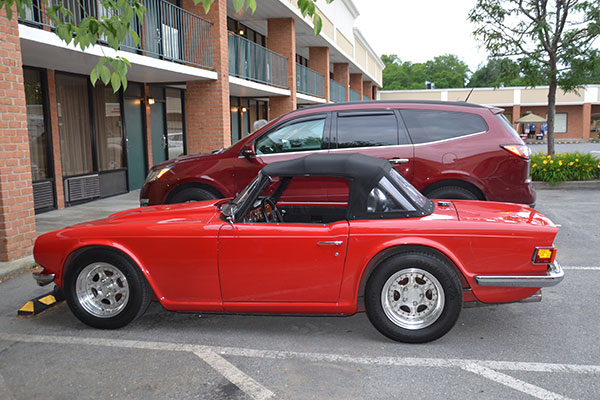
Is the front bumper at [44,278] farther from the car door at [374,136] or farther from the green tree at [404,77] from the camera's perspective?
the green tree at [404,77]

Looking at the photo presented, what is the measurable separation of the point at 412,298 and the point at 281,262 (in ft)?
3.48

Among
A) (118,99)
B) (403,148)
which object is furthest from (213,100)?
(403,148)

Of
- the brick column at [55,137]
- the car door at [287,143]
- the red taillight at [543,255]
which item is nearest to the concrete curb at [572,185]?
the car door at [287,143]

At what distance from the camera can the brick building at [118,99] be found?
6.67 meters

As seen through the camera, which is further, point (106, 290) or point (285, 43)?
point (285, 43)

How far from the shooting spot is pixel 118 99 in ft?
43.9

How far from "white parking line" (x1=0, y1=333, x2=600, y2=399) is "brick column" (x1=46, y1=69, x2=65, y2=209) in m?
7.83

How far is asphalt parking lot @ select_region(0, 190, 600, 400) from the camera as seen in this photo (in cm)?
338

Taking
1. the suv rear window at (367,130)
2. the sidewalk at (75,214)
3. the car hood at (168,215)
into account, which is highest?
the suv rear window at (367,130)

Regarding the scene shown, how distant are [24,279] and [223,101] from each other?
7.84 metres

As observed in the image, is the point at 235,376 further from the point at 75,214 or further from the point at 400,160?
the point at 75,214

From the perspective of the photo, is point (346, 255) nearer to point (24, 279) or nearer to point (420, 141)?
point (420, 141)

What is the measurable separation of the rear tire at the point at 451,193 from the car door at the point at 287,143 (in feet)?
5.07

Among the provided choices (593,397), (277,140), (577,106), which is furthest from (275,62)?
(577,106)
